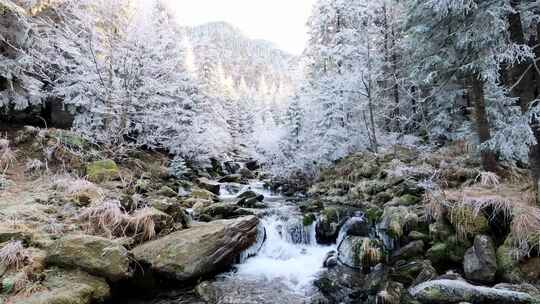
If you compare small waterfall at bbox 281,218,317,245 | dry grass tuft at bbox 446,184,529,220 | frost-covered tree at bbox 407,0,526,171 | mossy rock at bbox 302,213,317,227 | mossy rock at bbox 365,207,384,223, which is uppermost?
frost-covered tree at bbox 407,0,526,171

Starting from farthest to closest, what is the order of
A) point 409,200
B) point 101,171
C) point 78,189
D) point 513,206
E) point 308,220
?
point 101,171
point 308,220
point 409,200
point 78,189
point 513,206

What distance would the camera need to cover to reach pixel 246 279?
720 centimetres

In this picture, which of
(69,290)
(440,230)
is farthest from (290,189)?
(69,290)

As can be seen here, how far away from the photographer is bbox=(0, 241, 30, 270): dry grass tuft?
5188mm

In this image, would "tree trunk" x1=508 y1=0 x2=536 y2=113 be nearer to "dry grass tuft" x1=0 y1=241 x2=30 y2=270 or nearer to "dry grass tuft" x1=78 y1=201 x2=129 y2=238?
"dry grass tuft" x1=78 y1=201 x2=129 y2=238

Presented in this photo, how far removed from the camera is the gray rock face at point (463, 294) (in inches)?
186

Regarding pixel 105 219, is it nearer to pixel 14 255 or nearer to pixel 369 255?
pixel 14 255

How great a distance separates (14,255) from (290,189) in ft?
46.1

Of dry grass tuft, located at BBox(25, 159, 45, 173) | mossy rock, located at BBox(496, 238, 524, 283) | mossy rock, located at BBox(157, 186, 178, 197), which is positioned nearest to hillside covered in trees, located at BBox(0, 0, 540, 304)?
mossy rock, located at BBox(496, 238, 524, 283)

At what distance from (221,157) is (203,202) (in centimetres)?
1681

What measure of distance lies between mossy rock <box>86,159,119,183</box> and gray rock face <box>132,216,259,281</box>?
3.96m

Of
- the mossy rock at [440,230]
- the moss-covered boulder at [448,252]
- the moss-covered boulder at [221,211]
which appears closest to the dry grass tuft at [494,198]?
the mossy rock at [440,230]

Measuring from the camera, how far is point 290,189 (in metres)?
18.2

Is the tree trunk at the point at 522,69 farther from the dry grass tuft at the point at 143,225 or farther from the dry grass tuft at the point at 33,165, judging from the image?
the dry grass tuft at the point at 33,165
